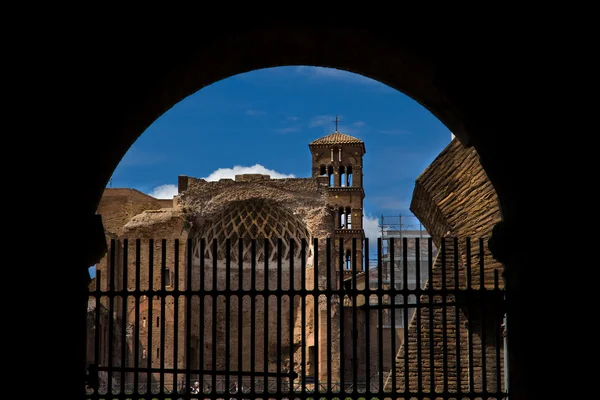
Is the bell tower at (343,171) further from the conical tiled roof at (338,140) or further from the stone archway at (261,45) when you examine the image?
the stone archway at (261,45)

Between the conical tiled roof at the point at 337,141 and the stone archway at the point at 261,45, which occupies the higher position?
the conical tiled roof at the point at 337,141

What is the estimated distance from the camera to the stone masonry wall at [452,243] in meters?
9.92

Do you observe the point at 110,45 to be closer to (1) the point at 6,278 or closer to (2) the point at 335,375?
(1) the point at 6,278

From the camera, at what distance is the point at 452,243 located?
10.2 metres

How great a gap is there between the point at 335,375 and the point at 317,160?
78.0ft

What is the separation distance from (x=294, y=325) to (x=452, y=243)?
63.1 ft

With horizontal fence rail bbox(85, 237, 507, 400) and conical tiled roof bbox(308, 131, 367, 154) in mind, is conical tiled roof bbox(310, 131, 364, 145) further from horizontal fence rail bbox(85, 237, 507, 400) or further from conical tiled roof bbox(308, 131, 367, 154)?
horizontal fence rail bbox(85, 237, 507, 400)

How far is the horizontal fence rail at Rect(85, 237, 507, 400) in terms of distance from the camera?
212 inches

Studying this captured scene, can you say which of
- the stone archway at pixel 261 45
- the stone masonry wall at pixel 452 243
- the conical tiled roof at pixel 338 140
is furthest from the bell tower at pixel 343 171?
the stone archway at pixel 261 45

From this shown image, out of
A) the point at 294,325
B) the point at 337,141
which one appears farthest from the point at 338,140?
the point at 294,325

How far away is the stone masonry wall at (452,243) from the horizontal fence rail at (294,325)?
0.05 metres

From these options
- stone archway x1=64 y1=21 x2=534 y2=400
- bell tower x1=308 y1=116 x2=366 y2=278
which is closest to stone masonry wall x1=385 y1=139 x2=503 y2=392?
stone archway x1=64 y1=21 x2=534 y2=400

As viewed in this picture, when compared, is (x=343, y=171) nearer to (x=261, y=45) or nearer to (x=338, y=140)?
(x=338, y=140)

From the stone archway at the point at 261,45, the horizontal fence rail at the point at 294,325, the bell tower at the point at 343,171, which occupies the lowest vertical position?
the horizontal fence rail at the point at 294,325
